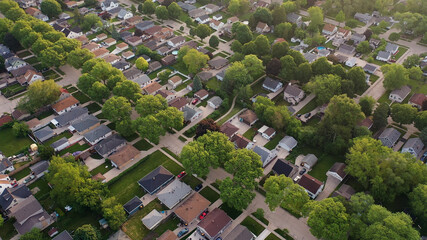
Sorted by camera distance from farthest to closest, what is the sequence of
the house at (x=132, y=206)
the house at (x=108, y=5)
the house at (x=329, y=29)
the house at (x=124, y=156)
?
the house at (x=108, y=5) < the house at (x=329, y=29) < the house at (x=124, y=156) < the house at (x=132, y=206)

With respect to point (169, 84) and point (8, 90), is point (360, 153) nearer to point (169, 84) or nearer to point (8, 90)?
point (169, 84)

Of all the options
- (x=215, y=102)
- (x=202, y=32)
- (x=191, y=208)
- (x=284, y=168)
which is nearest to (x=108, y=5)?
(x=202, y=32)

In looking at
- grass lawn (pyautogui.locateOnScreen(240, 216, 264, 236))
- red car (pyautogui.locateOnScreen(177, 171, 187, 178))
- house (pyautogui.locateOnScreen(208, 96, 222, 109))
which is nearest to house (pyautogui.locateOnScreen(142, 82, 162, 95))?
house (pyautogui.locateOnScreen(208, 96, 222, 109))

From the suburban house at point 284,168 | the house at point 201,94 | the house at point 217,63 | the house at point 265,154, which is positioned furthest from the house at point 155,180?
the house at point 217,63

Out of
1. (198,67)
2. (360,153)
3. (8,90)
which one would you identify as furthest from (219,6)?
(360,153)

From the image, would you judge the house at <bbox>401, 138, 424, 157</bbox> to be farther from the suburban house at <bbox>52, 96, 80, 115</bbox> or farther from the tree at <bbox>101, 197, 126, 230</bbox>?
the suburban house at <bbox>52, 96, 80, 115</bbox>

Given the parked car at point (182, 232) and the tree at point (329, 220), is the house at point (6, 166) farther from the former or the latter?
the tree at point (329, 220)
